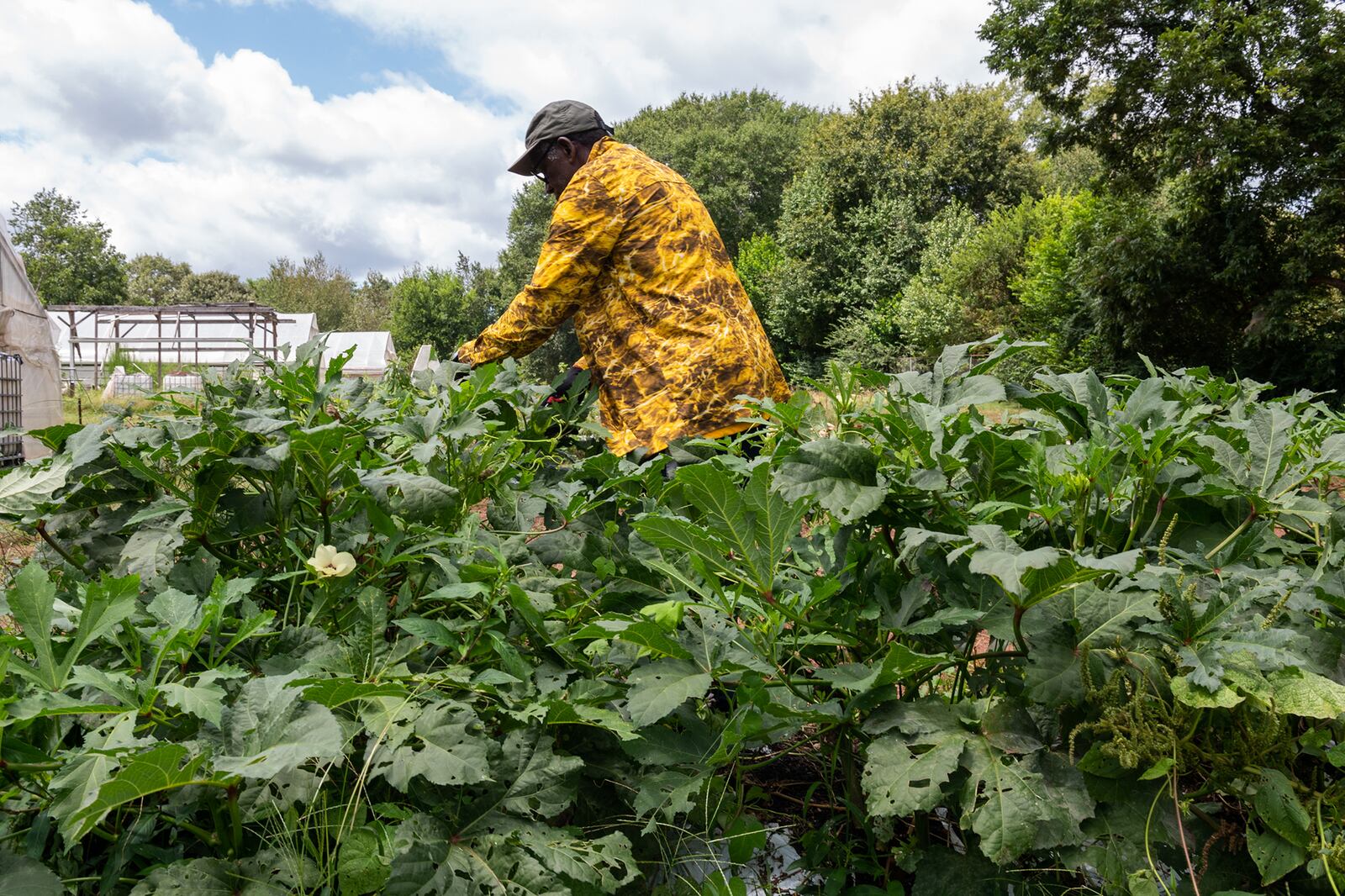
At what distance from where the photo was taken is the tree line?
12375 mm

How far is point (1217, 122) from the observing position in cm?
1290

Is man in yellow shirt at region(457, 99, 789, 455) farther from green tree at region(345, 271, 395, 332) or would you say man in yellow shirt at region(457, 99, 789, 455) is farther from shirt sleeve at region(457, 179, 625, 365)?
green tree at region(345, 271, 395, 332)

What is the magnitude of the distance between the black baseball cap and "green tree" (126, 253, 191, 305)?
6267cm

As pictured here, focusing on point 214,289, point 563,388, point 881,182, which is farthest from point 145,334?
point 563,388

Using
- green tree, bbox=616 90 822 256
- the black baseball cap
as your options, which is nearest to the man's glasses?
the black baseball cap

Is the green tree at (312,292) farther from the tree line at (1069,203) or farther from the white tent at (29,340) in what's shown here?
the white tent at (29,340)

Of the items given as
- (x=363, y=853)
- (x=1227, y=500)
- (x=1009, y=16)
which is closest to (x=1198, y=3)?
(x=1009, y=16)

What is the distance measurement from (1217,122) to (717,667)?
15.3m

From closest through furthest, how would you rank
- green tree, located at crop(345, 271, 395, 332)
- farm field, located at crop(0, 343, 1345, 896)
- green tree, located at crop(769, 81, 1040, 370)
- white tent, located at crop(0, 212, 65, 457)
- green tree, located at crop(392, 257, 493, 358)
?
farm field, located at crop(0, 343, 1345, 896) → white tent, located at crop(0, 212, 65, 457) → green tree, located at crop(769, 81, 1040, 370) → green tree, located at crop(392, 257, 493, 358) → green tree, located at crop(345, 271, 395, 332)

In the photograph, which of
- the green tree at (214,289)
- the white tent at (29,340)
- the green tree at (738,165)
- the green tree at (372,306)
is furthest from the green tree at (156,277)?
the white tent at (29,340)

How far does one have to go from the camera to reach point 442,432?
1.31 m

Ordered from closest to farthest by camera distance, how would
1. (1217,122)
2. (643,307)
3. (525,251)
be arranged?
(643,307), (1217,122), (525,251)

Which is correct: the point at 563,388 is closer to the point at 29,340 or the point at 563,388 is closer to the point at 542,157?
the point at 542,157

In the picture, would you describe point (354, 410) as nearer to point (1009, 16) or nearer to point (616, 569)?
point (616, 569)
